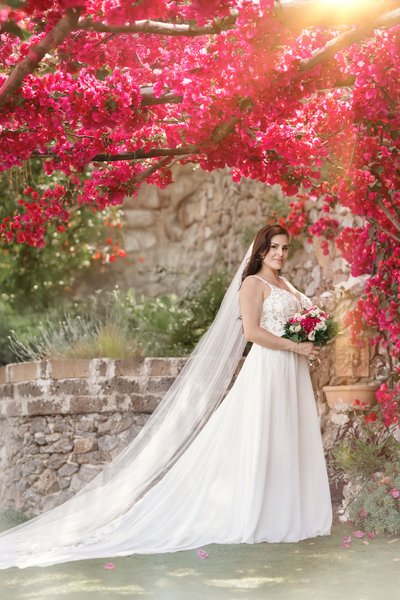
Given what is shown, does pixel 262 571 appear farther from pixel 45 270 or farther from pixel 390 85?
pixel 45 270

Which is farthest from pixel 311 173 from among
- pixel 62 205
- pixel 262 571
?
pixel 262 571

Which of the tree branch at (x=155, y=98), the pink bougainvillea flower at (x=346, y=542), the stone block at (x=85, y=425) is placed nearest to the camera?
the tree branch at (x=155, y=98)

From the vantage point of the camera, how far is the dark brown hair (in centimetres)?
623

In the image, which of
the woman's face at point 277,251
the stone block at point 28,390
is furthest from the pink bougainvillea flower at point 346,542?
the stone block at point 28,390

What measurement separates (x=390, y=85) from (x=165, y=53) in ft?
4.21

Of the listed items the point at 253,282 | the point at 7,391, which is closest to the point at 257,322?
the point at 253,282

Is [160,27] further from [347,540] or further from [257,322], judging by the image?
[347,540]

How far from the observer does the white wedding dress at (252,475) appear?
5.78m

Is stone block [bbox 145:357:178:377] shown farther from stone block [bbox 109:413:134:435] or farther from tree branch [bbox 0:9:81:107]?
tree branch [bbox 0:9:81:107]

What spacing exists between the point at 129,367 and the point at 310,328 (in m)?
2.53

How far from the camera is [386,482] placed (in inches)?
250

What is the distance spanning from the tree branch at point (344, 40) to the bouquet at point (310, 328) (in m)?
→ 1.66

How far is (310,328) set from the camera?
235 inches

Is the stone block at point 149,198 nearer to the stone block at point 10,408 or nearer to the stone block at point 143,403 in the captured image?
→ the stone block at point 10,408
